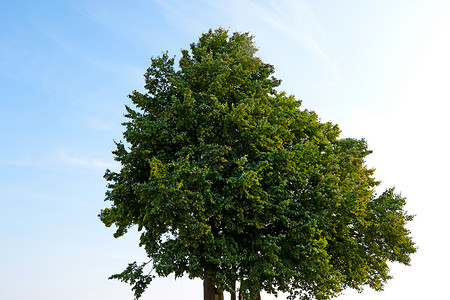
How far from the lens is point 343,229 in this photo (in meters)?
22.3

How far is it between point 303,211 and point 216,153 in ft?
21.8

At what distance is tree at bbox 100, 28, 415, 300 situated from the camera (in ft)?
59.2

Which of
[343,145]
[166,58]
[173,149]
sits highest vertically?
[166,58]

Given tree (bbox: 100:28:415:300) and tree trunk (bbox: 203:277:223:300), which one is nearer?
tree (bbox: 100:28:415:300)

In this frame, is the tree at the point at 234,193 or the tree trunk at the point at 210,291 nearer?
the tree at the point at 234,193

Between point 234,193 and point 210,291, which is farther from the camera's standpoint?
point 210,291

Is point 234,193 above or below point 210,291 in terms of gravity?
above

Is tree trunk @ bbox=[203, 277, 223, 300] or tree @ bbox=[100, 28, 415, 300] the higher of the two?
tree @ bbox=[100, 28, 415, 300]

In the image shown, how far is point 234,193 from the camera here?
1841cm

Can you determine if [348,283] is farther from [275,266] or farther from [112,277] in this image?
[112,277]

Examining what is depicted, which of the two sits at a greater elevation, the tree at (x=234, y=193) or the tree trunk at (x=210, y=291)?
the tree at (x=234, y=193)

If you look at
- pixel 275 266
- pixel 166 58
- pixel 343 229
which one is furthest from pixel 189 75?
pixel 343 229

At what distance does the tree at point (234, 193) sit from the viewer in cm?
1805

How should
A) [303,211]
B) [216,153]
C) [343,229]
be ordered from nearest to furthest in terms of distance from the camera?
[216,153]
[303,211]
[343,229]
